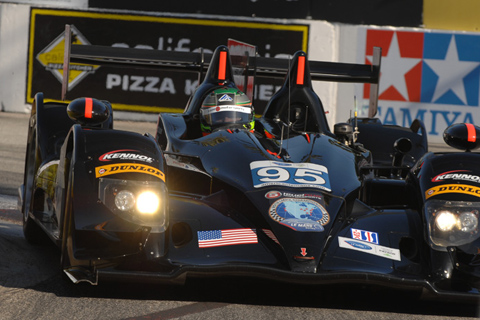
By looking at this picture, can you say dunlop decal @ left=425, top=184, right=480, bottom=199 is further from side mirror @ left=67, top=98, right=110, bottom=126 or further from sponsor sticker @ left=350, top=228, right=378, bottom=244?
side mirror @ left=67, top=98, right=110, bottom=126

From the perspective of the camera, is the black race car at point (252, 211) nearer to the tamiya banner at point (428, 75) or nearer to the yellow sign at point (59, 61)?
the tamiya banner at point (428, 75)

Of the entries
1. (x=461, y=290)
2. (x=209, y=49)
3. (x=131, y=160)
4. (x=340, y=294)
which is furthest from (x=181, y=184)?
(x=209, y=49)

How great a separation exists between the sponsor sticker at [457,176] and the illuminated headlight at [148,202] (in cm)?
165

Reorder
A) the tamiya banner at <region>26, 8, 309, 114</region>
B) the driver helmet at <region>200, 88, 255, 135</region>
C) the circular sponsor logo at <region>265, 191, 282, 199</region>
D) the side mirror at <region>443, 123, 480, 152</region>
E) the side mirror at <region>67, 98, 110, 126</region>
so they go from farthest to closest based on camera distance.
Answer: the tamiya banner at <region>26, 8, 309, 114</region> → the driver helmet at <region>200, 88, 255, 135</region> → the side mirror at <region>443, 123, 480, 152</region> → the side mirror at <region>67, 98, 110, 126</region> → the circular sponsor logo at <region>265, 191, 282, 199</region>

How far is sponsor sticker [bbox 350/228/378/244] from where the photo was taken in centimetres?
489

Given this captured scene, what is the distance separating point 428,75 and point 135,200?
35.4 ft

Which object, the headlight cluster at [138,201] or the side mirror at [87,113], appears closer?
the headlight cluster at [138,201]

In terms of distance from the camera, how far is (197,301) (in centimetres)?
470

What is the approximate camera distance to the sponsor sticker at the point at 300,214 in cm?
480

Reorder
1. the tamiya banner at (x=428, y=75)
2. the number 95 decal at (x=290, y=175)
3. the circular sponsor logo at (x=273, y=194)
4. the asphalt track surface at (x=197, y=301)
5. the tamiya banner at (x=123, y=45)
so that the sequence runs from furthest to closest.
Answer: the tamiya banner at (x=123, y=45) < the tamiya banner at (x=428, y=75) < the number 95 decal at (x=290, y=175) < the circular sponsor logo at (x=273, y=194) < the asphalt track surface at (x=197, y=301)

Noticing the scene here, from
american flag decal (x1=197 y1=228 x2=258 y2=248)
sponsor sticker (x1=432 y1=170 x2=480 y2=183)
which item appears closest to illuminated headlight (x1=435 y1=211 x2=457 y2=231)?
sponsor sticker (x1=432 y1=170 x2=480 y2=183)

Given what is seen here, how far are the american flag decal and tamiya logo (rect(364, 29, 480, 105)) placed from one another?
10410 millimetres

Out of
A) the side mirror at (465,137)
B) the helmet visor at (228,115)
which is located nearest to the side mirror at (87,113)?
the helmet visor at (228,115)

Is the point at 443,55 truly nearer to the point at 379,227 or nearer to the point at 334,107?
the point at 334,107
